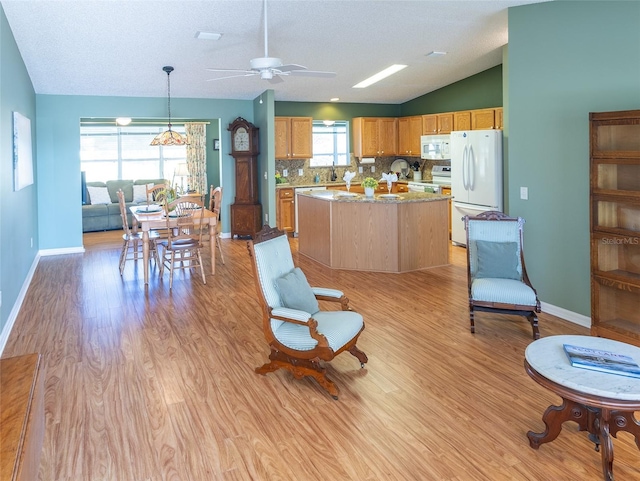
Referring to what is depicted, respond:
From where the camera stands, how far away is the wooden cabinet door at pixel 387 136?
9.95 m

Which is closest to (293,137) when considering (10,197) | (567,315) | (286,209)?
(286,209)

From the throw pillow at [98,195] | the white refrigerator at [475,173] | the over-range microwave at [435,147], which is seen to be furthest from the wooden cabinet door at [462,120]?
the throw pillow at [98,195]

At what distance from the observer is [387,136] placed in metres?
9.98

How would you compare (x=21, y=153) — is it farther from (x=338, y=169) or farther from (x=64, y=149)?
(x=338, y=169)

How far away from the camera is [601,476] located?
7.19ft

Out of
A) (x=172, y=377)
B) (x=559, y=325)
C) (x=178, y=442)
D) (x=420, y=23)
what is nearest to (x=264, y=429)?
(x=178, y=442)

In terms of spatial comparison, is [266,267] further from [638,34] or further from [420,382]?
[638,34]

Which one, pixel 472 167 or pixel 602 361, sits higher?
pixel 472 167

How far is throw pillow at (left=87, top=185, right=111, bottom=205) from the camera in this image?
1059 cm

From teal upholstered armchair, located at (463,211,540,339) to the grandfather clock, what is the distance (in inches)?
201

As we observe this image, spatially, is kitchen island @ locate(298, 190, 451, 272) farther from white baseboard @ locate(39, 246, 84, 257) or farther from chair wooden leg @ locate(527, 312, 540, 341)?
white baseboard @ locate(39, 246, 84, 257)

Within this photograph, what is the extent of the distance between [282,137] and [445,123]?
9.68 feet

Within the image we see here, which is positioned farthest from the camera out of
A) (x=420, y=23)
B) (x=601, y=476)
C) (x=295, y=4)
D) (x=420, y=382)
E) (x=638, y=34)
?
(x=420, y=23)

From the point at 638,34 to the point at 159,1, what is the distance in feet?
13.0
